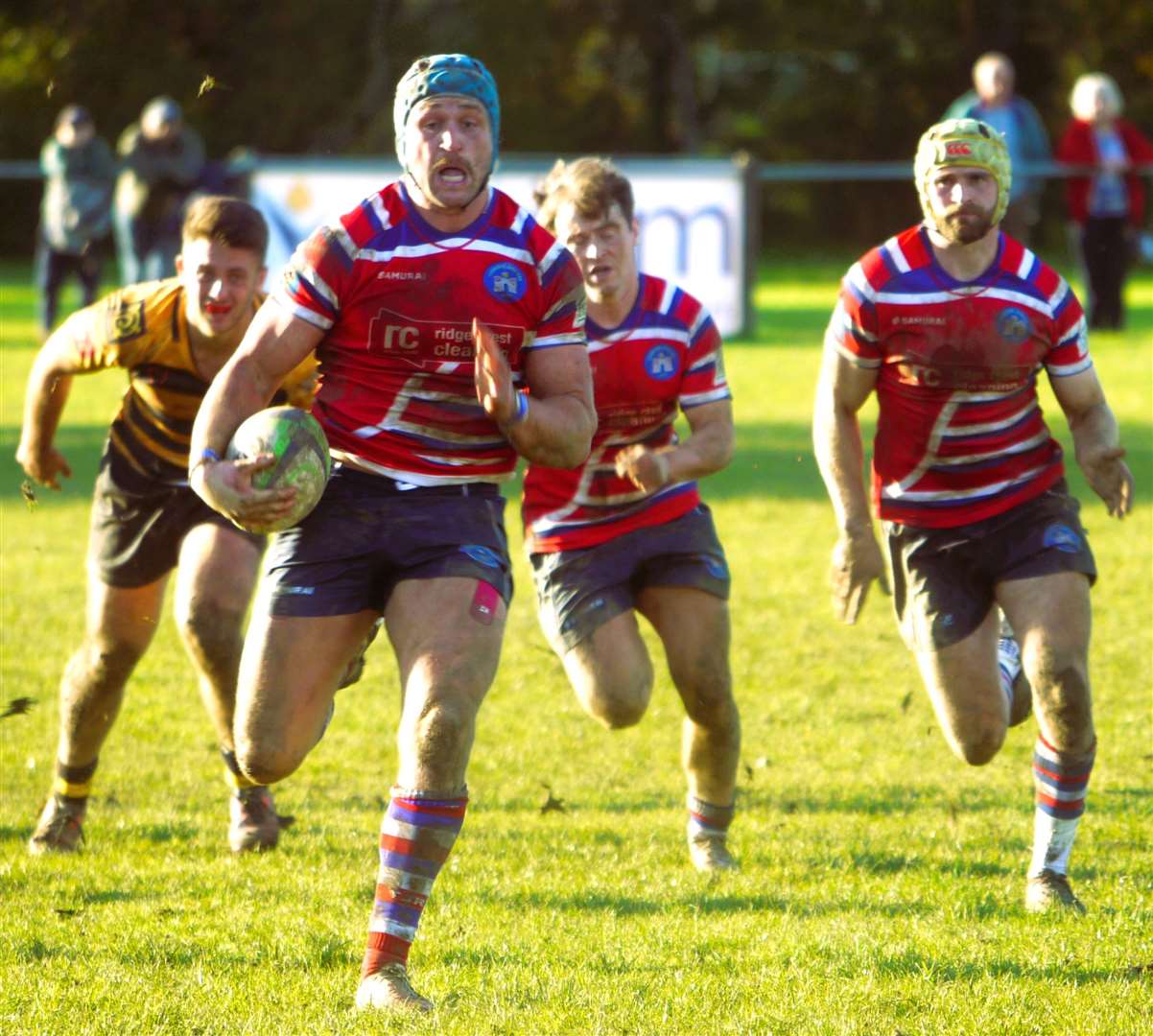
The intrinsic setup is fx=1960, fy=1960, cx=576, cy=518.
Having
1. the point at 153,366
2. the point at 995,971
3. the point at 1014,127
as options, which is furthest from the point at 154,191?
the point at 995,971

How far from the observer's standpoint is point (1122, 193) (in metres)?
20.8

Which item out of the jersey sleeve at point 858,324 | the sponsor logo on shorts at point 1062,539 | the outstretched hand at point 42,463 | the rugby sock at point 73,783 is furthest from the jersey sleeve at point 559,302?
the rugby sock at point 73,783

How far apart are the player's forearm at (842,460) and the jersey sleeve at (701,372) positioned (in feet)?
1.28

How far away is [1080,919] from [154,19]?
37.2 meters

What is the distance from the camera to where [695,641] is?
610 centimetres

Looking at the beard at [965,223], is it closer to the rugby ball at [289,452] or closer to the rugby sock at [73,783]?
the rugby ball at [289,452]

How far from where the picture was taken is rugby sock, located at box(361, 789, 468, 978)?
469 cm

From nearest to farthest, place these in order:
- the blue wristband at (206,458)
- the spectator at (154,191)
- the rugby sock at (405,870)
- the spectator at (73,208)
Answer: the rugby sock at (405,870) → the blue wristband at (206,458) → the spectator at (154,191) → the spectator at (73,208)

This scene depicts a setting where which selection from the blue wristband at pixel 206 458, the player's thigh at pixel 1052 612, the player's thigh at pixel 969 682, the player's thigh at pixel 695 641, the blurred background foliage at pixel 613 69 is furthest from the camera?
the blurred background foliage at pixel 613 69

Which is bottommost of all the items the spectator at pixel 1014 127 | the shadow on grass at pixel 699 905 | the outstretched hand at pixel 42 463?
the shadow on grass at pixel 699 905

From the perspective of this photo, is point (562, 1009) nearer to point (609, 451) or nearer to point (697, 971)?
point (697, 971)

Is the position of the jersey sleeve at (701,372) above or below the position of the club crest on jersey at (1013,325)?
below

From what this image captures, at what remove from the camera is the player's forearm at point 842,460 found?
5.97 meters

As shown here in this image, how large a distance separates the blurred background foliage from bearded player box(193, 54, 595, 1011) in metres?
35.1
